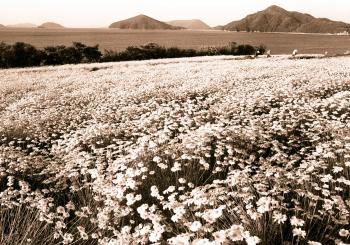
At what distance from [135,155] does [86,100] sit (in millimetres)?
10845

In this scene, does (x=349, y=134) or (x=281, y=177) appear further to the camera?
(x=349, y=134)

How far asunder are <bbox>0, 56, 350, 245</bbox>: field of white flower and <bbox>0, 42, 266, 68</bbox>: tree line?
35704 millimetres

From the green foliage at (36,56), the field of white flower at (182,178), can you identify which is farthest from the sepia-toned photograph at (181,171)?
the green foliage at (36,56)

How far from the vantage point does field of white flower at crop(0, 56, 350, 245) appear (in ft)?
15.5

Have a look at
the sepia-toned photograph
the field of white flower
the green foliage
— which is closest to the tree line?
the green foliage

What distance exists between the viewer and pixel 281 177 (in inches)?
229

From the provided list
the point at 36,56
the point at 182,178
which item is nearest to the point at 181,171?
the point at 182,178

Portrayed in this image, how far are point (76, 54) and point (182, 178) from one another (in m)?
50.3

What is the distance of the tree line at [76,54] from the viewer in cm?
4994

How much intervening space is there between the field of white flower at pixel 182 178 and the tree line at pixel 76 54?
117 ft

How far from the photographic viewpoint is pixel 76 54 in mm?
53625

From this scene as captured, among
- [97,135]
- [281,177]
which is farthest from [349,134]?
[97,135]

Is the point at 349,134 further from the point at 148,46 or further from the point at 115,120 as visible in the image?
the point at 148,46

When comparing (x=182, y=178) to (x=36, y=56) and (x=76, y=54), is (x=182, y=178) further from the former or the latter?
(x=76, y=54)
